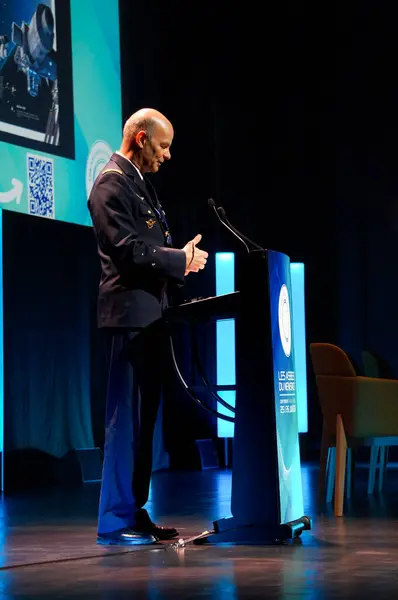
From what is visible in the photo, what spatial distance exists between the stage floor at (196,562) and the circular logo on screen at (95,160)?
247cm

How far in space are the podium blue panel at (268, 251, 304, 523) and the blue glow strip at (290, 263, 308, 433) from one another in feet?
14.8

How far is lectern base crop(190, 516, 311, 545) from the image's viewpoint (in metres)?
3.07

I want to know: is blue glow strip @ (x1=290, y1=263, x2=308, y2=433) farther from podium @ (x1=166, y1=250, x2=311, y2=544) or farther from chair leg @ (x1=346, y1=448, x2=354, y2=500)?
podium @ (x1=166, y1=250, x2=311, y2=544)

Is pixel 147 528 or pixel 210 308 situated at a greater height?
pixel 210 308

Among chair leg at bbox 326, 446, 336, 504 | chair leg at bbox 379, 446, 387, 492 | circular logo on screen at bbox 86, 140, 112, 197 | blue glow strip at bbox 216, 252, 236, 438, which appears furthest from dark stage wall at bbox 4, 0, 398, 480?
chair leg at bbox 326, 446, 336, 504

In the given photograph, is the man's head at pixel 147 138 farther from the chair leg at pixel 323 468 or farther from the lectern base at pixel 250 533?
the chair leg at pixel 323 468

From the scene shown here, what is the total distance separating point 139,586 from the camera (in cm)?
238

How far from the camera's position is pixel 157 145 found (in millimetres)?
3352

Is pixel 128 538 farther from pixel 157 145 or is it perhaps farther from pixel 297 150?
pixel 297 150

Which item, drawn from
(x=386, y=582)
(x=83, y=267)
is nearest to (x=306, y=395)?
(x=83, y=267)

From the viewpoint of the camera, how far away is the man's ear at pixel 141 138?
333 centimetres

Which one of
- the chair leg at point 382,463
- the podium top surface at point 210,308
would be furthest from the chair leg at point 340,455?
the podium top surface at point 210,308

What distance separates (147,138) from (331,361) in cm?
159

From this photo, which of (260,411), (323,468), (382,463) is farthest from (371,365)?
(260,411)
